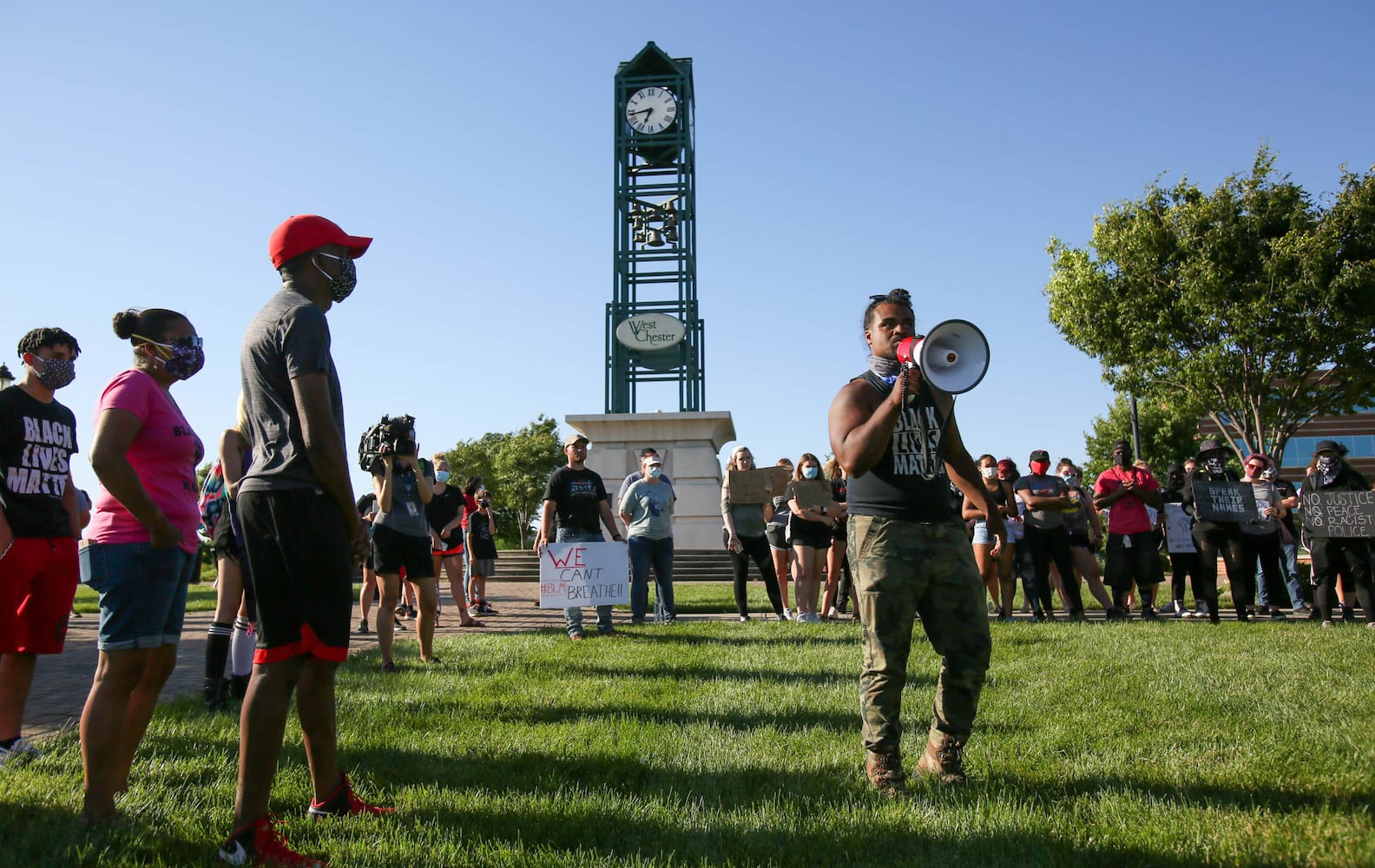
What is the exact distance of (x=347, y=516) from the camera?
10.5 feet

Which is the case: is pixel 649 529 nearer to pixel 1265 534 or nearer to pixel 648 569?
pixel 648 569

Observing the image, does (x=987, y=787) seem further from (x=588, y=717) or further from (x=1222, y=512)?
(x=1222, y=512)

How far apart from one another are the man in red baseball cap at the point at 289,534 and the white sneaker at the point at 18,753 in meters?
2.02

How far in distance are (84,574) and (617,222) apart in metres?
25.1

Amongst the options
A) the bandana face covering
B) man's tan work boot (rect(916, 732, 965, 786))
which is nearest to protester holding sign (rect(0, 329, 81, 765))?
man's tan work boot (rect(916, 732, 965, 786))

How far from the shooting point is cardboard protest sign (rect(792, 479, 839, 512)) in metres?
11.7

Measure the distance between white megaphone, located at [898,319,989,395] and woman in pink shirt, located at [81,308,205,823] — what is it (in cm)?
282

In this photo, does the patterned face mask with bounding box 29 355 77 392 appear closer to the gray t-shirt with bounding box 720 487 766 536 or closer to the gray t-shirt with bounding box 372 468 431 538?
the gray t-shirt with bounding box 372 468 431 538

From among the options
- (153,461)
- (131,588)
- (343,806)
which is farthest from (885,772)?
(153,461)

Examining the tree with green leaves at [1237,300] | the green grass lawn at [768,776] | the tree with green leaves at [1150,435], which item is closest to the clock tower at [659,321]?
the tree with green leaves at [1237,300]

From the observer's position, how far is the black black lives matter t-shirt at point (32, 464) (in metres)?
4.47

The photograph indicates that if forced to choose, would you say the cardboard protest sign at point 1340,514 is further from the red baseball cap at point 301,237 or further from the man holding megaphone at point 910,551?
the red baseball cap at point 301,237

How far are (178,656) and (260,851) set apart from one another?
23.8 ft

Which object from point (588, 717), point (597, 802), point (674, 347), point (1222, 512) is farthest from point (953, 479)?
point (674, 347)
